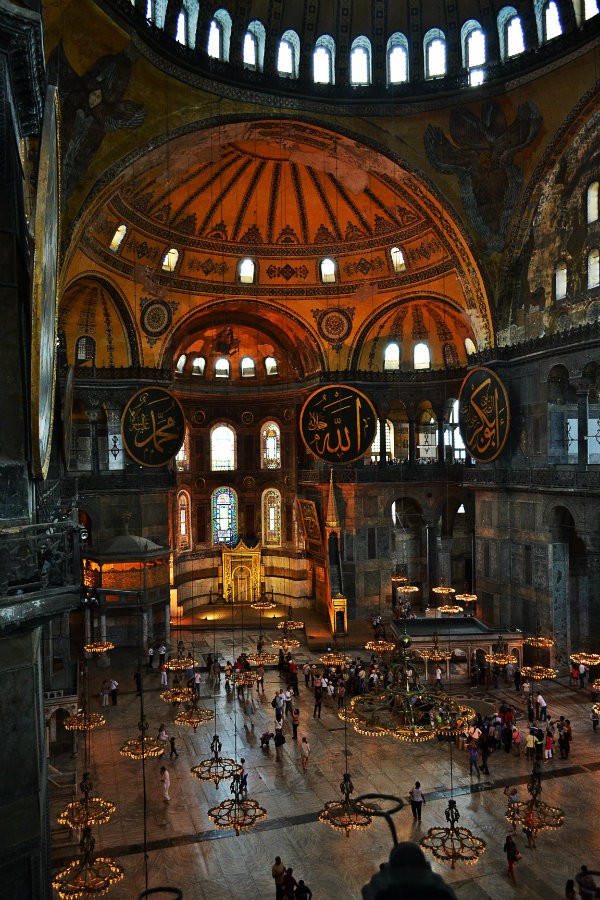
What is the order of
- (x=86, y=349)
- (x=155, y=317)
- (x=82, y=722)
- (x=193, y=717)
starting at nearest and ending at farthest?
(x=193, y=717) < (x=82, y=722) < (x=86, y=349) < (x=155, y=317)

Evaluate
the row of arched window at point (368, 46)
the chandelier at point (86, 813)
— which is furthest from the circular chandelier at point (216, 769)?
the row of arched window at point (368, 46)

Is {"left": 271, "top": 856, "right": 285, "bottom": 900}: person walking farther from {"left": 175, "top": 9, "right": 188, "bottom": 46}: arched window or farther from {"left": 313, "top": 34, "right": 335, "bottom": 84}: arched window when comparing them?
{"left": 313, "top": 34, "right": 335, "bottom": 84}: arched window

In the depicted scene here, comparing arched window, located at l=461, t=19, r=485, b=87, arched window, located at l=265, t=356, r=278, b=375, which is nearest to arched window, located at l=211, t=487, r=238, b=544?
arched window, located at l=265, t=356, r=278, b=375

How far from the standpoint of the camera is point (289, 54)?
18078 millimetres

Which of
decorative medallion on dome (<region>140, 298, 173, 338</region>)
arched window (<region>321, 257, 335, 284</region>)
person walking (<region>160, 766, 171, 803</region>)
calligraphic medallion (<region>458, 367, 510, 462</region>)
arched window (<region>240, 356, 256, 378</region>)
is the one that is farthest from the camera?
arched window (<region>240, 356, 256, 378</region>)

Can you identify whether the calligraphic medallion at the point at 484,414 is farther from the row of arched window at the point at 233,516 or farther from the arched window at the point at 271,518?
the row of arched window at the point at 233,516

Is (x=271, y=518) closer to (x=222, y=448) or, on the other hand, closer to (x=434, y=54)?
(x=222, y=448)

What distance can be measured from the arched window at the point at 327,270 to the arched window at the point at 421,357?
395 cm

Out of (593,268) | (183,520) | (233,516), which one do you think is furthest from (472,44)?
(183,520)

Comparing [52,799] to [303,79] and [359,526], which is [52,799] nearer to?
[359,526]

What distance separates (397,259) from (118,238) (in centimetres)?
865

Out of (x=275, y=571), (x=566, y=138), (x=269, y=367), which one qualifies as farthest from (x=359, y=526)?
(x=566, y=138)

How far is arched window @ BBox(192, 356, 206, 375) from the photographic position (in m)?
26.0

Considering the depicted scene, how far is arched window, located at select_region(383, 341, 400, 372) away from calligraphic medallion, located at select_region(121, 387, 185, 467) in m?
9.61
